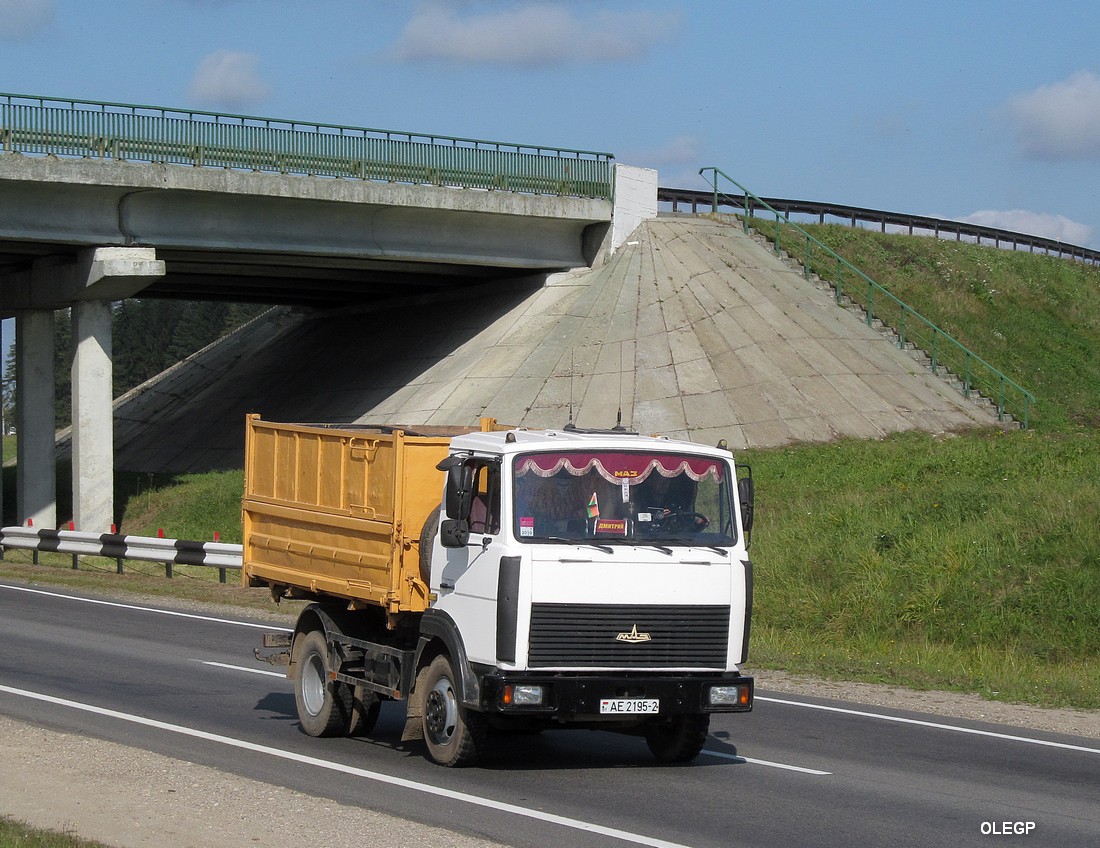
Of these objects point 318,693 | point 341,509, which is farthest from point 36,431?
point 341,509

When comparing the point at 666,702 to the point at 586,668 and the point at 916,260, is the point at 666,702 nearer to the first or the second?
the point at 586,668

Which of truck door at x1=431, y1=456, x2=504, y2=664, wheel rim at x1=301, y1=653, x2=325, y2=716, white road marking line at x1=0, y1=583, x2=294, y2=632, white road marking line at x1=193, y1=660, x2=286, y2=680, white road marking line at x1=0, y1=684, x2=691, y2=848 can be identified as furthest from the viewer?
white road marking line at x1=0, y1=583, x2=294, y2=632

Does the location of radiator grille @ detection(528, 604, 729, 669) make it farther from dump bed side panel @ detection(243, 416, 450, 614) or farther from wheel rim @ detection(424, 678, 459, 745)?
dump bed side panel @ detection(243, 416, 450, 614)

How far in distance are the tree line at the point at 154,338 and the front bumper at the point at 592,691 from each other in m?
82.3

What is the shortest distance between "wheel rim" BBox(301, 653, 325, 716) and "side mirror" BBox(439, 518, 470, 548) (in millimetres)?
2371

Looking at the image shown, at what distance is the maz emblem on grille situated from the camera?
31.8ft

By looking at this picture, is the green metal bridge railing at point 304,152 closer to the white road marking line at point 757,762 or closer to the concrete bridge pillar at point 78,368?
the concrete bridge pillar at point 78,368

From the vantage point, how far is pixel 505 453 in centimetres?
989

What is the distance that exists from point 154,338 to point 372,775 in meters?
89.7

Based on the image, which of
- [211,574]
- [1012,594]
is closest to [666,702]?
[1012,594]

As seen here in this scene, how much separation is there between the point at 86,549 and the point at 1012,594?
1840cm

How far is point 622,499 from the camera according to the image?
9.96m

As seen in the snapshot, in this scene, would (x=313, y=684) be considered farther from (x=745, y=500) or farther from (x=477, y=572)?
(x=745, y=500)

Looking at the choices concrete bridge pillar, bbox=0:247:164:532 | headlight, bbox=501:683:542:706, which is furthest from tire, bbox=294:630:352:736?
concrete bridge pillar, bbox=0:247:164:532
